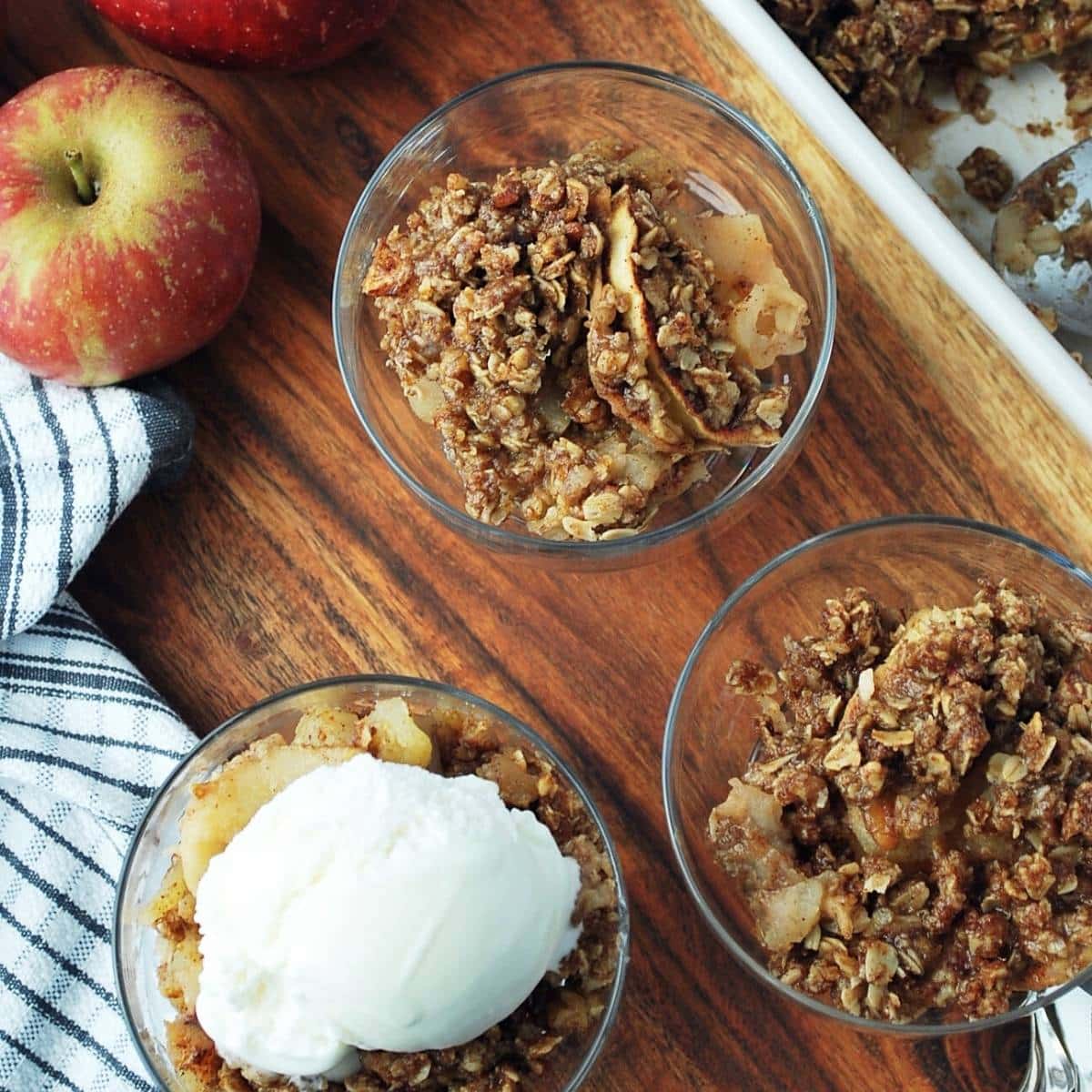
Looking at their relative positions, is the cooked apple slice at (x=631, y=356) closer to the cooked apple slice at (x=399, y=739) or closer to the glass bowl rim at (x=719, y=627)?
the glass bowl rim at (x=719, y=627)

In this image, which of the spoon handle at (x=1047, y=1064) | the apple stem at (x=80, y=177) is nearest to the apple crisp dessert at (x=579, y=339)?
the apple stem at (x=80, y=177)

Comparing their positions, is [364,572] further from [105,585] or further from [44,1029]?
[44,1029]

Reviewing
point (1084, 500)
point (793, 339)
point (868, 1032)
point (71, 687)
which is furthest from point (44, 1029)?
point (1084, 500)

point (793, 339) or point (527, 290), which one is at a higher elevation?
point (527, 290)

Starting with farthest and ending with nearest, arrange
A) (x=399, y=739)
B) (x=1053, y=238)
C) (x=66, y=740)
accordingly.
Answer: (x=1053, y=238), (x=66, y=740), (x=399, y=739)

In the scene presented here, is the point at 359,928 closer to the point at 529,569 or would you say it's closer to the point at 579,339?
the point at 529,569

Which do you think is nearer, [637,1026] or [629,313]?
[629,313]

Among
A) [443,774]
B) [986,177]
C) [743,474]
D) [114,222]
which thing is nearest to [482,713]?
[443,774]
